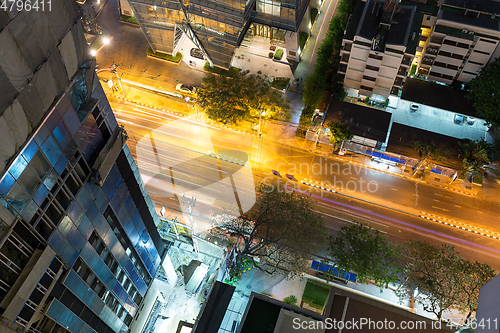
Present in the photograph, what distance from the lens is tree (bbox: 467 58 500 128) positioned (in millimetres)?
80312

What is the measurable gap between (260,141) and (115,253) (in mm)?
46759

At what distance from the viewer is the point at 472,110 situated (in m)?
84.6

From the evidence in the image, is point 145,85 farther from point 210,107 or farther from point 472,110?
point 472,110

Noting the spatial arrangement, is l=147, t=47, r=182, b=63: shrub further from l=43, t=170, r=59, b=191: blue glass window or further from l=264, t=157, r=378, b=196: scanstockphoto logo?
l=43, t=170, r=59, b=191: blue glass window

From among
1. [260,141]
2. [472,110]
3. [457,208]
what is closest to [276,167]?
[260,141]

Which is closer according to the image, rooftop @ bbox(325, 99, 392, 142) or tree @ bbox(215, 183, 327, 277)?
tree @ bbox(215, 183, 327, 277)

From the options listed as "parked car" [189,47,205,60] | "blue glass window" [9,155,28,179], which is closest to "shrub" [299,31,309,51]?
"parked car" [189,47,205,60]

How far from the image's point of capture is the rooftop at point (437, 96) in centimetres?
8525

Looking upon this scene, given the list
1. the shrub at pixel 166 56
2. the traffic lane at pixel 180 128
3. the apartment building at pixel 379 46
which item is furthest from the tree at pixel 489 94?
the shrub at pixel 166 56

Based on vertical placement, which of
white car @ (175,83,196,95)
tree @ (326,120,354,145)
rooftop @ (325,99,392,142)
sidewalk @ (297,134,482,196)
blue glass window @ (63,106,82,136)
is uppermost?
rooftop @ (325,99,392,142)

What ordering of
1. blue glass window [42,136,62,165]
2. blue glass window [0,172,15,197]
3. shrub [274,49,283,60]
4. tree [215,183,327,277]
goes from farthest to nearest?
shrub [274,49,283,60] < tree [215,183,327,277] < blue glass window [42,136,62,165] < blue glass window [0,172,15,197]

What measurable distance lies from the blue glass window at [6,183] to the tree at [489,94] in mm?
84578

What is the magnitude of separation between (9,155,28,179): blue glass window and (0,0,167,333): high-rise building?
0.08 meters

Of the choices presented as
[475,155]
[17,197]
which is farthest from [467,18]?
[17,197]
